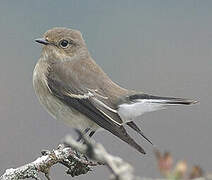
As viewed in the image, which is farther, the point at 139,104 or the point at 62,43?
the point at 62,43

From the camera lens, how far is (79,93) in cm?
448

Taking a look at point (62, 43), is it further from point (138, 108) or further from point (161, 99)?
point (161, 99)

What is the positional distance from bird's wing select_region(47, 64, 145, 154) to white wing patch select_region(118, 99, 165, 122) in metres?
0.06

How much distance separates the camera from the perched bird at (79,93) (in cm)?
414

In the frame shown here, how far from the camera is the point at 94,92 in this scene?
4.45 meters

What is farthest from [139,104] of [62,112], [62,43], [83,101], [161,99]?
[62,43]

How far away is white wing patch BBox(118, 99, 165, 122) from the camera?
389cm

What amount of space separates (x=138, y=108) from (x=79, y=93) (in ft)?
2.11

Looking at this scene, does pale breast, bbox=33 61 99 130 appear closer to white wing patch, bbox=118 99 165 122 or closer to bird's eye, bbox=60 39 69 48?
white wing patch, bbox=118 99 165 122

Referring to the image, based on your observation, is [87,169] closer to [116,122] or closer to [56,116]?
[116,122]

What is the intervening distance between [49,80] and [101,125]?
73cm

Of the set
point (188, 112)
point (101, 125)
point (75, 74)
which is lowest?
point (188, 112)

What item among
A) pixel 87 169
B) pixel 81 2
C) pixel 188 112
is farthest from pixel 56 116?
pixel 81 2

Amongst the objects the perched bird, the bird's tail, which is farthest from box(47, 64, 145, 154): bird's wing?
the bird's tail
